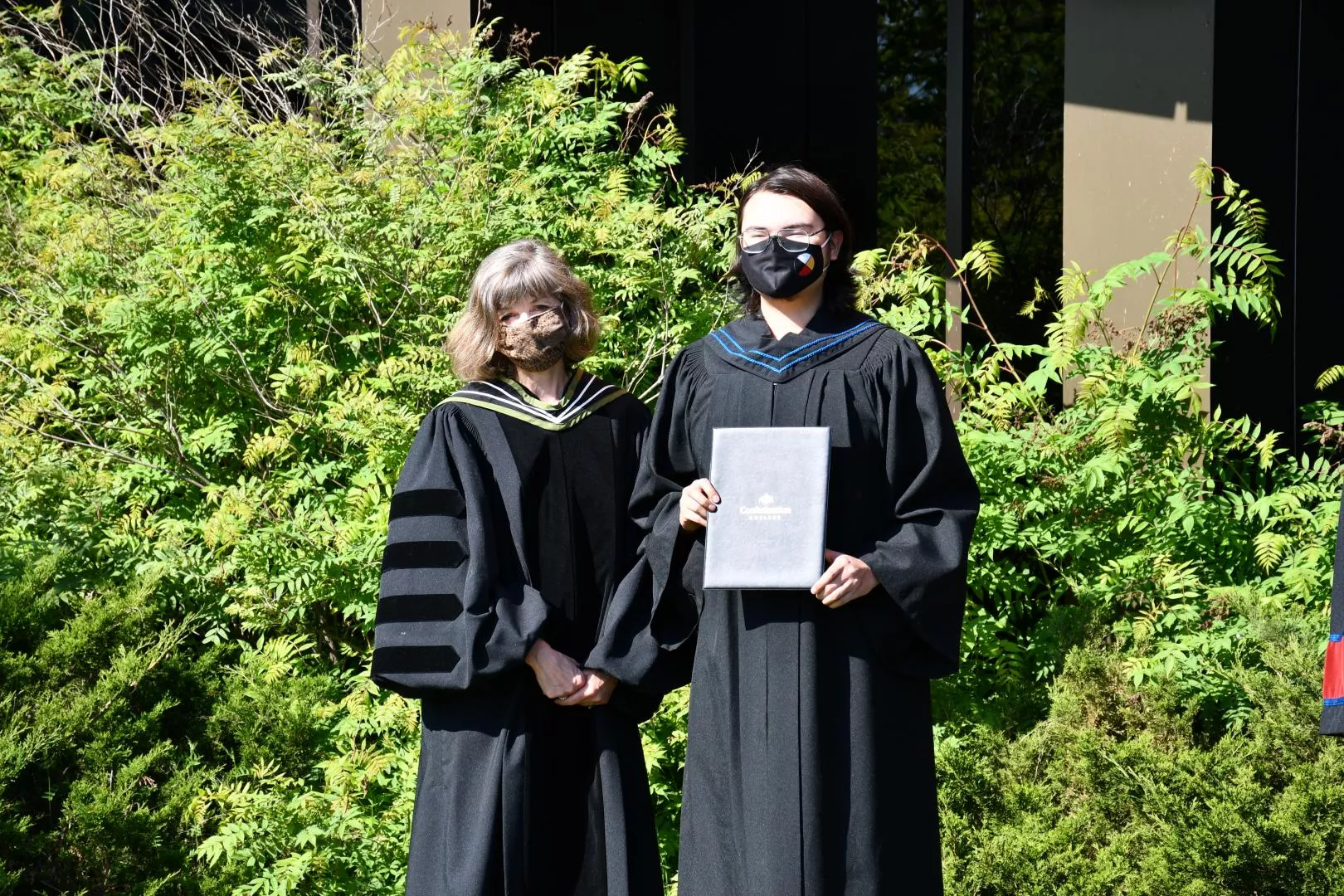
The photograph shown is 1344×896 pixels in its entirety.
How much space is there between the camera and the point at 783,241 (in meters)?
3.46

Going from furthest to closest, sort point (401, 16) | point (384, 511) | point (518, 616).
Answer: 1. point (401, 16)
2. point (384, 511)
3. point (518, 616)

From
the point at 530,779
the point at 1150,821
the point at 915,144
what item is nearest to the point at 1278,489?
the point at 1150,821

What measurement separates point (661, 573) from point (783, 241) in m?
0.83

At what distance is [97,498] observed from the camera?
21.3 ft

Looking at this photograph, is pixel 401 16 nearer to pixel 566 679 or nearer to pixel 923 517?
pixel 566 679

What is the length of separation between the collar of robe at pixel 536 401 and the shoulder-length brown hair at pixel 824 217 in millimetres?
552

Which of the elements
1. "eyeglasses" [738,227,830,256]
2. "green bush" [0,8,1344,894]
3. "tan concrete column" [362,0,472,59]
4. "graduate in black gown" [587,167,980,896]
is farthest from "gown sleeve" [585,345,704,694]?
"tan concrete column" [362,0,472,59]

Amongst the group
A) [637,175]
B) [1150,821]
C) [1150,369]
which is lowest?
[1150,821]

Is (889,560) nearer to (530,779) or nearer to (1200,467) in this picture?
(530,779)

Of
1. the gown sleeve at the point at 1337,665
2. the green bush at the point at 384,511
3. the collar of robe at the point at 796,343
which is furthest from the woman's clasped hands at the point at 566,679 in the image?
the gown sleeve at the point at 1337,665

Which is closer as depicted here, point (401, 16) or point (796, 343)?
point (796, 343)

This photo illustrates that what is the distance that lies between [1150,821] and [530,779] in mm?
1972

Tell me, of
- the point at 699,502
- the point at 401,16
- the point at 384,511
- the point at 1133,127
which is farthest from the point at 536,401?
the point at 401,16

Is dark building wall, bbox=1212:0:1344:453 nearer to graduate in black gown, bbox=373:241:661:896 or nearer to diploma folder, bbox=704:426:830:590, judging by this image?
graduate in black gown, bbox=373:241:661:896
